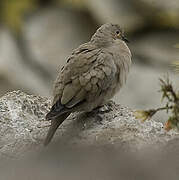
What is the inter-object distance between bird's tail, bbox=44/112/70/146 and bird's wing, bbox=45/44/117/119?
0.38 ft

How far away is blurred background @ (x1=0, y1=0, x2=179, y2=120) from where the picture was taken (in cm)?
1541

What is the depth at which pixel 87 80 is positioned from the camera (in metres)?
6.82

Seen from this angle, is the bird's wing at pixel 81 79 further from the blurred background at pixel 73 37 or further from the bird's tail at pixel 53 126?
the blurred background at pixel 73 37

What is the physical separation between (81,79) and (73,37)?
995 centimetres

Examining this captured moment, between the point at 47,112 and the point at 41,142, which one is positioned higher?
the point at 47,112

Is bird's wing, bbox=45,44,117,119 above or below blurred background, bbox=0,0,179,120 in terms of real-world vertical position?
below

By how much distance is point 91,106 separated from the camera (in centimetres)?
698

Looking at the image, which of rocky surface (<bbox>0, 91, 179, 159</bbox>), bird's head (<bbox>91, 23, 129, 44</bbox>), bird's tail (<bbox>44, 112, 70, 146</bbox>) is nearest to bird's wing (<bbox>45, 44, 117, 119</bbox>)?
bird's tail (<bbox>44, 112, 70, 146</bbox>)

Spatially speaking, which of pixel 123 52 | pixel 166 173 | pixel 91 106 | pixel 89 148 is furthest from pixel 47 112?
pixel 166 173

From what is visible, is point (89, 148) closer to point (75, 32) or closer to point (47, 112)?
point (47, 112)

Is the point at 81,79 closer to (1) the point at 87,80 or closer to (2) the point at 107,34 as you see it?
(1) the point at 87,80

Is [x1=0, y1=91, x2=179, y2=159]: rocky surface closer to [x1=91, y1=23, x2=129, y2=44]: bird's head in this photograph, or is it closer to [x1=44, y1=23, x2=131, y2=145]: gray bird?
[x1=44, y1=23, x2=131, y2=145]: gray bird

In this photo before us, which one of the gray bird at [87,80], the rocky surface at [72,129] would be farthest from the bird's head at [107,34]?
the rocky surface at [72,129]

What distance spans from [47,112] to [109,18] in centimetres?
912
